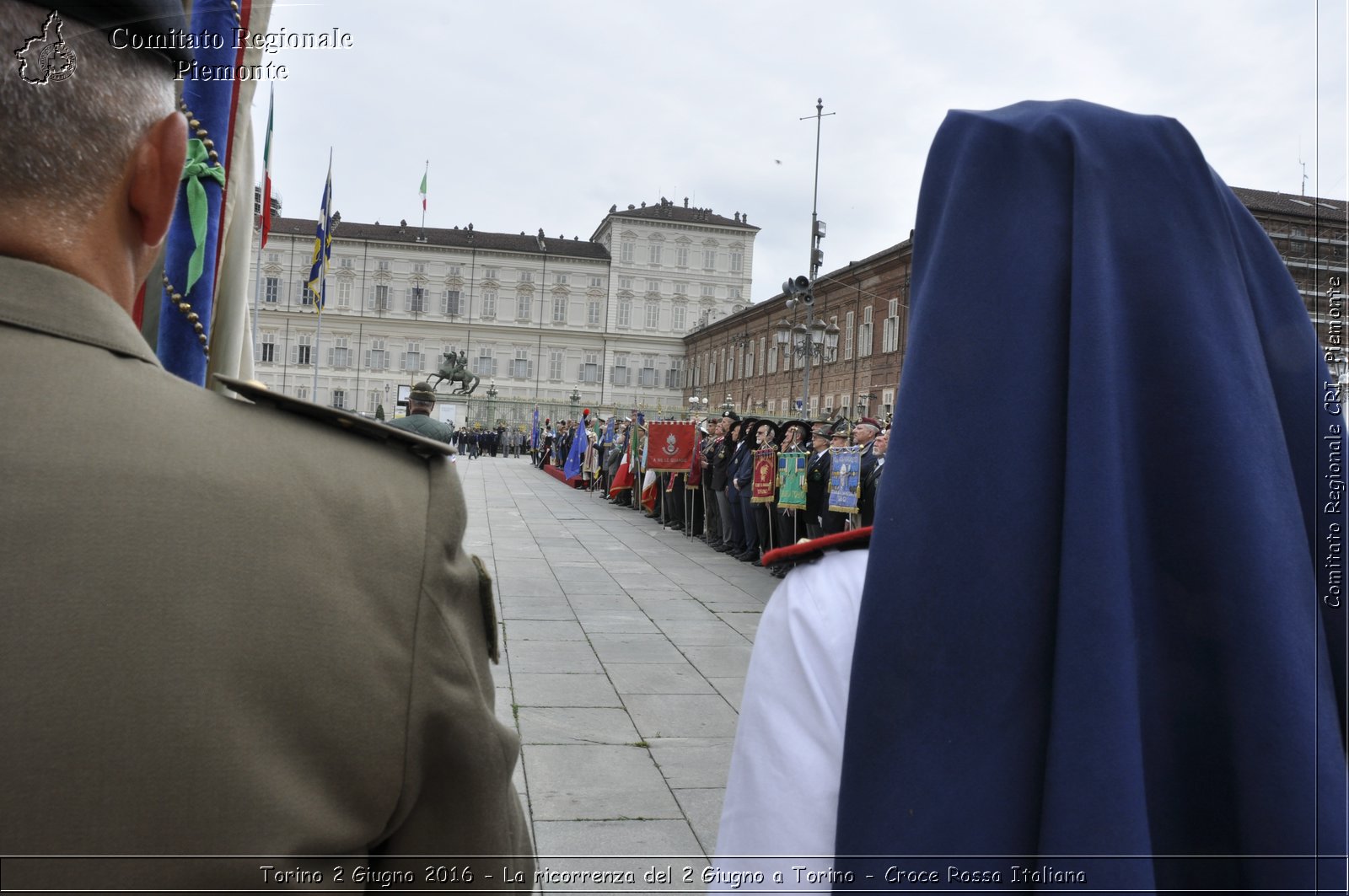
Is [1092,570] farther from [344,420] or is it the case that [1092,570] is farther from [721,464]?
[721,464]

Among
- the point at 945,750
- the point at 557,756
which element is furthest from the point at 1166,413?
the point at 557,756

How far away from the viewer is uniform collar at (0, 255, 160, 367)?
2.81ft

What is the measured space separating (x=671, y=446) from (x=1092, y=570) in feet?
53.8

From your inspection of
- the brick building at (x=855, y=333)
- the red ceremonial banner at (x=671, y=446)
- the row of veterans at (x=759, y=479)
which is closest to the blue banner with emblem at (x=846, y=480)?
the row of veterans at (x=759, y=479)

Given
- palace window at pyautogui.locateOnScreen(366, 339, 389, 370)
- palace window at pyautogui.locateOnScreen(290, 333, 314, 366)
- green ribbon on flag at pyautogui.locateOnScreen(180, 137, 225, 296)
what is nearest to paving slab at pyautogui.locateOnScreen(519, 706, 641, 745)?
green ribbon on flag at pyautogui.locateOnScreen(180, 137, 225, 296)

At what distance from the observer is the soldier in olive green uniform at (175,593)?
0.81 meters

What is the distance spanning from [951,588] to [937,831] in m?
0.23

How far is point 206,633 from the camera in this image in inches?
33.2

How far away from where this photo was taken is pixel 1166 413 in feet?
3.21

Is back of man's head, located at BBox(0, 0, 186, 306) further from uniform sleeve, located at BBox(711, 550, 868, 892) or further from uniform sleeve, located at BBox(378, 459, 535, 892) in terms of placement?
uniform sleeve, located at BBox(711, 550, 868, 892)

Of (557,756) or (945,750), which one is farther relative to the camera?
(557,756)

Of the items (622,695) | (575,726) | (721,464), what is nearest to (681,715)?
(622,695)

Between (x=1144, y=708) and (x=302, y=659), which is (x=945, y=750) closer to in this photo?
(x=1144, y=708)

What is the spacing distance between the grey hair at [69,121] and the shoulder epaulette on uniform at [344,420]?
0.21 meters
